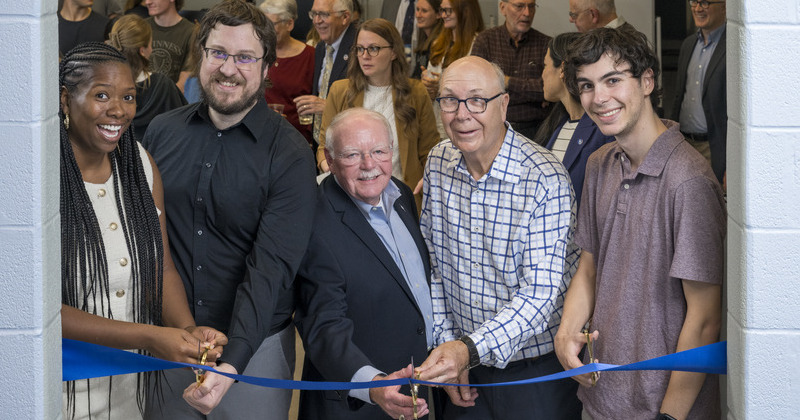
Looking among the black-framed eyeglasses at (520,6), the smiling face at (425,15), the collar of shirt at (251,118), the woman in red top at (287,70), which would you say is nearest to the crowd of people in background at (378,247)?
the collar of shirt at (251,118)

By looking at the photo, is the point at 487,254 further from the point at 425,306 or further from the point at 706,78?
the point at 706,78

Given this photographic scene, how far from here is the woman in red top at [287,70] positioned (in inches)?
223

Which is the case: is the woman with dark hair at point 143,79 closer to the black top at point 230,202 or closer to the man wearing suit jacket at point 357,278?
the black top at point 230,202

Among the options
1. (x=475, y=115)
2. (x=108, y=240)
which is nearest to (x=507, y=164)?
(x=475, y=115)

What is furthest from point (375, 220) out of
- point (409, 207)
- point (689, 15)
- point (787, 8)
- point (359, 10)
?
point (689, 15)

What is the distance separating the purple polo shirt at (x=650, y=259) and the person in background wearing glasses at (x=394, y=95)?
2.24 m

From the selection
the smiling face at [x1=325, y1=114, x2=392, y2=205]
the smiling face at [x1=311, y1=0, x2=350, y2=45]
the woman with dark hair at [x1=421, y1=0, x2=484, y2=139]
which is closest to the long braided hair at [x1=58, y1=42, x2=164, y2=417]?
the smiling face at [x1=325, y1=114, x2=392, y2=205]

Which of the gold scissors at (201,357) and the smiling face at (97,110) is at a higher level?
the smiling face at (97,110)

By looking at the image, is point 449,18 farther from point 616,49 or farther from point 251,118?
point 616,49

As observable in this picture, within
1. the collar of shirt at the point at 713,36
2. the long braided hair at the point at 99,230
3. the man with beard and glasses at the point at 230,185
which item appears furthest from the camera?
the collar of shirt at the point at 713,36

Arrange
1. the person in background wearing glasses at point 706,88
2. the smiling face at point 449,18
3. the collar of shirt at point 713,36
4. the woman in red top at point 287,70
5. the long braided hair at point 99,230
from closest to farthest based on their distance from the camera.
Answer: the long braided hair at point 99,230 < the person in background wearing glasses at point 706,88 < the collar of shirt at point 713,36 < the smiling face at point 449,18 < the woman in red top at point 287,70

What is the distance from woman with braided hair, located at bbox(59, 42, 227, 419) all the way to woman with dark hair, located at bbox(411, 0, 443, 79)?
3.18m

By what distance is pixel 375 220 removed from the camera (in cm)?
292

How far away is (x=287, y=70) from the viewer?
18.6 ft
